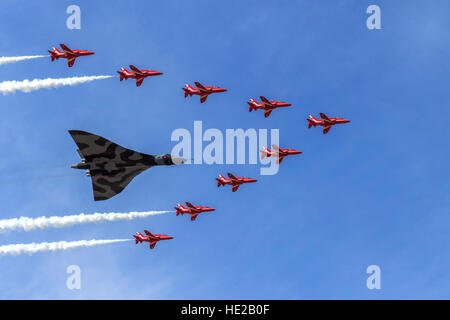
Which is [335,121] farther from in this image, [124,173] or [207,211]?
[124,173]

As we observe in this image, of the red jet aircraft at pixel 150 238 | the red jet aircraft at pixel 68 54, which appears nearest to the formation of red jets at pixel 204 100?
the red jet aircraft at pixel 68 54

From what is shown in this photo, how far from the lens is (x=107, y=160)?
9575cm

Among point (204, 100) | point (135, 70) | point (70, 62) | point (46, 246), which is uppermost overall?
point (70, 62)

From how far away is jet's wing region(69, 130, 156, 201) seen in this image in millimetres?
94312

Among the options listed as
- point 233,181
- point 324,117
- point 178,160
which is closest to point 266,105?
point 324,117

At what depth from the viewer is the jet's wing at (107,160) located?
94.3 metres

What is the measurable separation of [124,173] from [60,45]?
77.5 feet

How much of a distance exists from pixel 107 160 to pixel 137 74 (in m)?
15.1

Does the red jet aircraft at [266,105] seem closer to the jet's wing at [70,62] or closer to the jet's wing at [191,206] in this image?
the jet's wing at [191,206]

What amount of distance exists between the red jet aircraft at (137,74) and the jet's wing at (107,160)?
11471mm

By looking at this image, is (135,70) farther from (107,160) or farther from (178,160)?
(178,160)

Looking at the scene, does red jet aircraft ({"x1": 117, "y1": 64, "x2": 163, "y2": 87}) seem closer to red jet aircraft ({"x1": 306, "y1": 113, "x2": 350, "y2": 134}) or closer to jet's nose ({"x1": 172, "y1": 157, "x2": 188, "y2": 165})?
jet's nose ({"x1": 172, "y1": 157, "x2": 188, "y2": 165})
